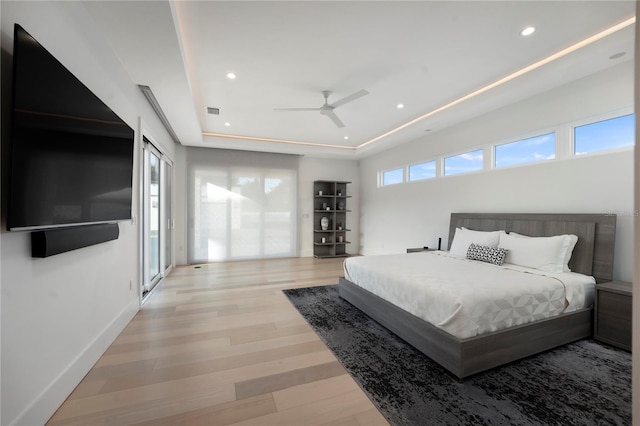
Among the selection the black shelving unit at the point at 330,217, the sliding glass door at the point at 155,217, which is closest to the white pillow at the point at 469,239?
the black shelving unit at the point at 330,217

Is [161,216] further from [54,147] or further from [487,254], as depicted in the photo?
[487,254]

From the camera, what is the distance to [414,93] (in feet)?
11.6

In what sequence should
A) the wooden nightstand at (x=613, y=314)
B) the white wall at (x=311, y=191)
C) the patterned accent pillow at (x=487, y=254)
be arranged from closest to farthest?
the wooden nightstand at (x=613, y=314)
the patterned accent pillow at (x=487, y=254)
the white wall at (x=311, y=191)

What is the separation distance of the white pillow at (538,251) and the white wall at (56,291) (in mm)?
4257

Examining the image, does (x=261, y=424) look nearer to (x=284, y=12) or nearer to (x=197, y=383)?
(x=197, y=383)

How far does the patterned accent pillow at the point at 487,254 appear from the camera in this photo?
Result: 3.13 meters

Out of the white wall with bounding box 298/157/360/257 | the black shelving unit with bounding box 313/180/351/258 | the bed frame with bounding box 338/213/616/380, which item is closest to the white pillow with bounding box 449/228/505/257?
the bed frame with bounding box 338/213/616/380

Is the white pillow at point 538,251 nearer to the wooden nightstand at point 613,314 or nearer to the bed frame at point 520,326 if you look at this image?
the bed frame at point 520,326

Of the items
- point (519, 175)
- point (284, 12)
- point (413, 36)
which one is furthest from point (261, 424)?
point (519, 175)

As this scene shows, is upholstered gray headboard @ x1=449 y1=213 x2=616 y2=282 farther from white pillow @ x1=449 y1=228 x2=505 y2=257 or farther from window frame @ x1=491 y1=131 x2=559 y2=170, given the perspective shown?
window frame @ x1=491 y1=131 x2=559 y2=170

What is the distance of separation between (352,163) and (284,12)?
5.49m

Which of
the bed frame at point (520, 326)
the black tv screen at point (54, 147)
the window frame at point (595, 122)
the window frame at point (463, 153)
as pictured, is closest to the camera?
the black tv screen at point (54, 147)

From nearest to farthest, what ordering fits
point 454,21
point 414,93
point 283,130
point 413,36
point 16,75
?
point 16,75 < point 454,21 < point 413,36 < point 414,93 < point 283,130

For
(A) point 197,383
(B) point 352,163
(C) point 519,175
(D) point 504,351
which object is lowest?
(A) point 197,383
